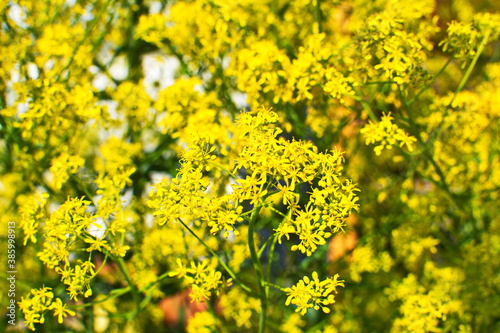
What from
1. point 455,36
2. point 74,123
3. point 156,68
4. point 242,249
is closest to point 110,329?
point 242,249

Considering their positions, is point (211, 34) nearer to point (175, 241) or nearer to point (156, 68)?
point (156, 68)

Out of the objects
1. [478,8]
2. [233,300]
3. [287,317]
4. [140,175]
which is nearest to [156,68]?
[140,175]

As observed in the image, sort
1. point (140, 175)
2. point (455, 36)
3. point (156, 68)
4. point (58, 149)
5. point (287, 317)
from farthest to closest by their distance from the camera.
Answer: point (156, 68) → point (140, 175) → point (287, 317) → point (58, 149) → point (455, 36)

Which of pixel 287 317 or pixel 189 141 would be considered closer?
pixel 189 141

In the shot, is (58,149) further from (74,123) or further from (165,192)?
(165,192)

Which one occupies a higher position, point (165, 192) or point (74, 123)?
point (74, 123)

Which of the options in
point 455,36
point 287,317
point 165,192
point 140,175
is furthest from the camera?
point 140,175

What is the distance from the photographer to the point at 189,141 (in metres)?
1.51

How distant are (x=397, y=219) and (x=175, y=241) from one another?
1.65 metres

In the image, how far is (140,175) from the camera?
3.20 meters

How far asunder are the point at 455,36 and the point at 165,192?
63.1 inches

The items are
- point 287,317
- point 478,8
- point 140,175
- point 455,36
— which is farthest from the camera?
point 478,8

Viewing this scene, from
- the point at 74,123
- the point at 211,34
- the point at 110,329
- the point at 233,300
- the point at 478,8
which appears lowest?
the point at 110,329

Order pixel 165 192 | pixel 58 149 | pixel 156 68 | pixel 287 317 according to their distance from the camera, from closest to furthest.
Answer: pixel 165 192
pixel 58 149
pixel 287 317
pixel 156 68
